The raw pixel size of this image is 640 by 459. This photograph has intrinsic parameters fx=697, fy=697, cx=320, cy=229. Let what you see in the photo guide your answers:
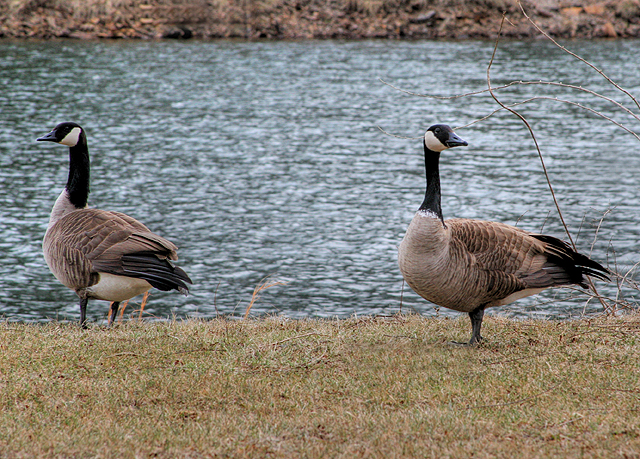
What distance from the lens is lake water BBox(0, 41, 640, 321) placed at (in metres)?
13.9

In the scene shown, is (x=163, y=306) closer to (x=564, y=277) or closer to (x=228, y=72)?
(x=564, y=277)

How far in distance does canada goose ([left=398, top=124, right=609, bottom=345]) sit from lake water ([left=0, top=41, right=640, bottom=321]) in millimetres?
1982

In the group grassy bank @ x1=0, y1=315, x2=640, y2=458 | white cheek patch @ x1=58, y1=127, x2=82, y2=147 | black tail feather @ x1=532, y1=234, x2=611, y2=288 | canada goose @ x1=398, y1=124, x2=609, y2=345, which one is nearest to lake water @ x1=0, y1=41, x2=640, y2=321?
black tail feather @ x1=532, y1=234, x2=611, y2=288

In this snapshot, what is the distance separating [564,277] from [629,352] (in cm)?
98

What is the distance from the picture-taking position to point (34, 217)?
17312 millimetres

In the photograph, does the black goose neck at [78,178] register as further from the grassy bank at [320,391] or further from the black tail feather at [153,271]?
the grassy bank at [320,391]

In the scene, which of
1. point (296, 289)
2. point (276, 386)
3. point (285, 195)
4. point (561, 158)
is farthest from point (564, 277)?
point (561, 158)

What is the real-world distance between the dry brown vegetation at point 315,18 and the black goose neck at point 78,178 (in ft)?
132

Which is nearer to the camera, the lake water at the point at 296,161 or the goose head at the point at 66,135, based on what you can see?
the goose head at the point at 66,135

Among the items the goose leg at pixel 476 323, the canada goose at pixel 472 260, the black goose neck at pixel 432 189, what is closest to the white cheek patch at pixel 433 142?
the canada goose at pixel 472 260

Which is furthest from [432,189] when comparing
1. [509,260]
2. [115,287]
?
[115,287]

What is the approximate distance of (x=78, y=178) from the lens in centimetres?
898

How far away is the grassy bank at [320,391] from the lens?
4996 mm

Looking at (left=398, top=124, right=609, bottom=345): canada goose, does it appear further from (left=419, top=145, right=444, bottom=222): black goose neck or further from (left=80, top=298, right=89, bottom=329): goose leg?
(left=80, top=298, right=89, bottom=329): goose leg
